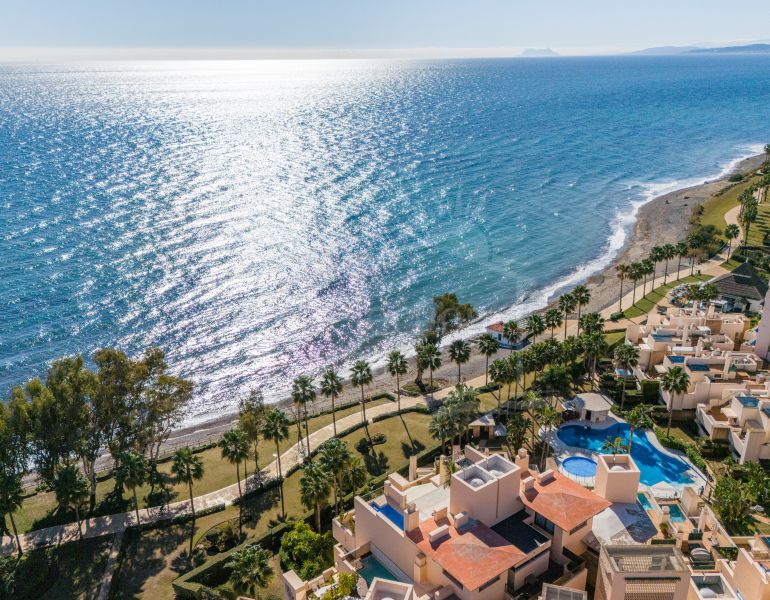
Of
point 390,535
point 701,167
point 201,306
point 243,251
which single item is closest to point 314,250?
point 243,251

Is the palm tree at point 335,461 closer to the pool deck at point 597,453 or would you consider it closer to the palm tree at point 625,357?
the pool deck at point 597,453

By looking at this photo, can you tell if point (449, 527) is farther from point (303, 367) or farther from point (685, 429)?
point (303, 367)

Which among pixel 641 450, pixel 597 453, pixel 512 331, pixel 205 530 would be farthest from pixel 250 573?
pixel 512 331

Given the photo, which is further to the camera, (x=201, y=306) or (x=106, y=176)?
(x=106, y=176)

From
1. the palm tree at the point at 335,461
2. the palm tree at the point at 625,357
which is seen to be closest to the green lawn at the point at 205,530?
the palm tree at the point at 335,461

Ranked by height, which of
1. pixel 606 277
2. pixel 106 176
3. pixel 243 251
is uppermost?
pixel 106 176

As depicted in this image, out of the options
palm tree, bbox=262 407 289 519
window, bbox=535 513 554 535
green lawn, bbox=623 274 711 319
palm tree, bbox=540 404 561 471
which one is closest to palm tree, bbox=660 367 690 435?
palm tree, bbox=540 404 561 471

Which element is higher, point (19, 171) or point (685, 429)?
point (19, 171)
